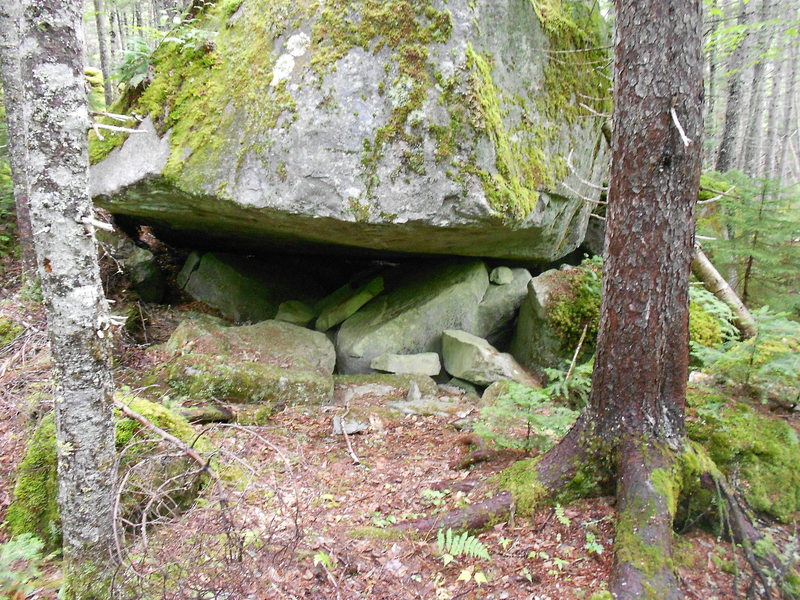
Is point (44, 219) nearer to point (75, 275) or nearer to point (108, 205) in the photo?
point (75, 275)

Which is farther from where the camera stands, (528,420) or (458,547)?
(528,420)

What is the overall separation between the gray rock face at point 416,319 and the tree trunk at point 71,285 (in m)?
4.58

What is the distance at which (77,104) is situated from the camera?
2.45 m

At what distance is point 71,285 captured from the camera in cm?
251

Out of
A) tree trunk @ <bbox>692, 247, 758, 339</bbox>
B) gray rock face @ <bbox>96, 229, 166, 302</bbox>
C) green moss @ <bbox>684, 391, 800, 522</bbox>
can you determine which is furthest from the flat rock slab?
gray rock face @ <bbox>96, 229, 166, 302</bbox>

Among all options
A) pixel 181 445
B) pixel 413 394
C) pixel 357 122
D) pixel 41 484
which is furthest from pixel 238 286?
pixel 181 445

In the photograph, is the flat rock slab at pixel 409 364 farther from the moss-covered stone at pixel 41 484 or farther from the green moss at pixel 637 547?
the green moss at pixel 637 547

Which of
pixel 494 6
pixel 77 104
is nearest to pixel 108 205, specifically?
pixel 77 104

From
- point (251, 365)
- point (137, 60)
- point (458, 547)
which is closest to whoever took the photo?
point (458, 547)

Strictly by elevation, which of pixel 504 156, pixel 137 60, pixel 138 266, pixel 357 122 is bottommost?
pixel 138 266

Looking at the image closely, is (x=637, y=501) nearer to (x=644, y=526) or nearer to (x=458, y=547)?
(x=644, y=526)

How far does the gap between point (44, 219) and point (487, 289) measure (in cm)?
623

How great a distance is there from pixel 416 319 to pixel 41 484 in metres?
5.09

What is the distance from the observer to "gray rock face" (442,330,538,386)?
6.45m
